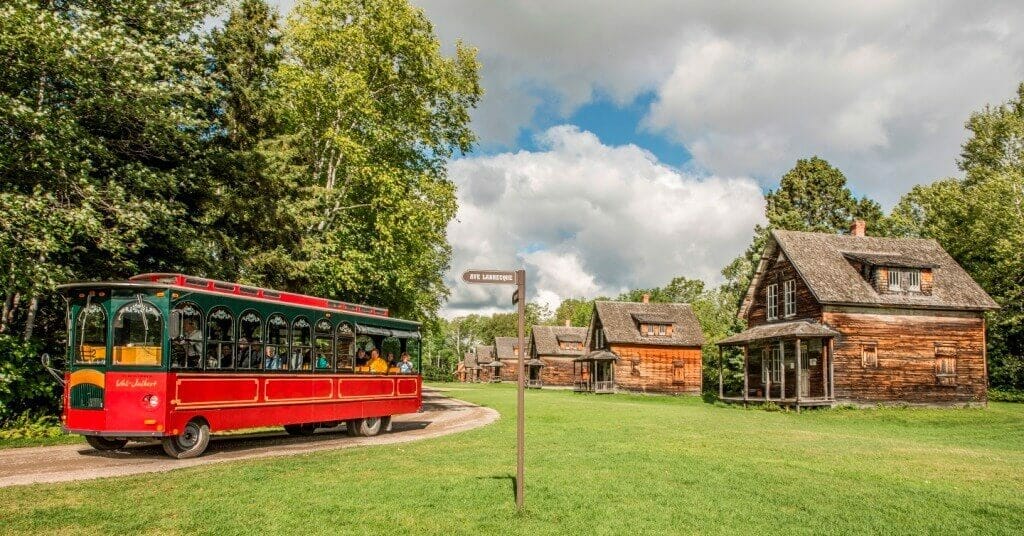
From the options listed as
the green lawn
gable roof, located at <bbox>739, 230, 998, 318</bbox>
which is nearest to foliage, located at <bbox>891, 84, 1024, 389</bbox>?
gable roof, located at <bbox>739, 230, 998, 318</bbox>

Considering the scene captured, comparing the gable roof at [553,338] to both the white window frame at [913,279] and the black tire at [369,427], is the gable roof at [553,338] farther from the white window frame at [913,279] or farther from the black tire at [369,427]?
the black tire at [369,427]

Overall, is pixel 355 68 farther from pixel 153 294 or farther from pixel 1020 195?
pixel 1020 195

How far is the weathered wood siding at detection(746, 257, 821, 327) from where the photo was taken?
34.3 m

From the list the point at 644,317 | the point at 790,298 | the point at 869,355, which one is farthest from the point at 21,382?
the point at 644,317

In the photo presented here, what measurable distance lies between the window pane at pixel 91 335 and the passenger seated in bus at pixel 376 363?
6.83 m

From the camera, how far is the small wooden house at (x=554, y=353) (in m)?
82.7

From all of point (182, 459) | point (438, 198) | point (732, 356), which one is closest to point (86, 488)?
point (182, 459)

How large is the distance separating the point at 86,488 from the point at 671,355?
54.0 metres

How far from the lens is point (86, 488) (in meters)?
9.51

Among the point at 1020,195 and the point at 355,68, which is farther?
the point at 1020,195

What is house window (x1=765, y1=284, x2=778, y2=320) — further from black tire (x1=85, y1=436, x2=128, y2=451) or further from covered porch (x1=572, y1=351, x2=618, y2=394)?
black tire (x1=85, y1=436, x2=128, y2=451)

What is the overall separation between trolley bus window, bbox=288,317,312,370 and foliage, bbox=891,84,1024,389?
4241cm

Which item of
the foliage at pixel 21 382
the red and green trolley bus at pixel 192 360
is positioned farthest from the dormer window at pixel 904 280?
the foliage at pixel 21 382

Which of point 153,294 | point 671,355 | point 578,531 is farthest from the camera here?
point 671,355
